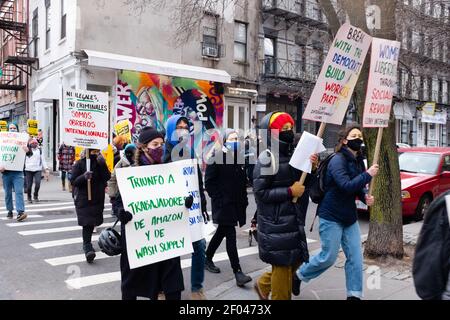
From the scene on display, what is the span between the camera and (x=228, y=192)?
5.95 meters

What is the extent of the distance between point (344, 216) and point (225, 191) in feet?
5.62

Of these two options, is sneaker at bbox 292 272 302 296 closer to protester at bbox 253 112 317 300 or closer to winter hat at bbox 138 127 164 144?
protester at bbox 253 112 317 300

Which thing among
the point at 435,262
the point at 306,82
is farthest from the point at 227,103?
the point at 435,262

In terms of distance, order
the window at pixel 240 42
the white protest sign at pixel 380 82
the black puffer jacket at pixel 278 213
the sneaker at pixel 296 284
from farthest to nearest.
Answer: the window at pixel 240 42 → the white protest sign at pixel 380 82 → the sneaker at pixel 296 284 → the black puffer jacket at pixel 278 213

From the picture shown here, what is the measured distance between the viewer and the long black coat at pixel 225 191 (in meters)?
5.86

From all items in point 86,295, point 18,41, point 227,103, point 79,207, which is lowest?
point 86,295

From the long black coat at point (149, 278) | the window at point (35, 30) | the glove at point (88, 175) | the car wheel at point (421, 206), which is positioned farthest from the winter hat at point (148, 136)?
the window at point (35, 30)

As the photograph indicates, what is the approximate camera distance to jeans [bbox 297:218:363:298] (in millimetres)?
4742

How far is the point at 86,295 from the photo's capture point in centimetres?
540

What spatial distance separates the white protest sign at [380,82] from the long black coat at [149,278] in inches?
106

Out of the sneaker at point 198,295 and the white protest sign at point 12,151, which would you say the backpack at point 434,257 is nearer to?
the sneaker at point 198,295

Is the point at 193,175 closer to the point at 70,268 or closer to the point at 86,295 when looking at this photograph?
the point at 86,295

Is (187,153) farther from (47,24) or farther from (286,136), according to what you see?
(47,24)
